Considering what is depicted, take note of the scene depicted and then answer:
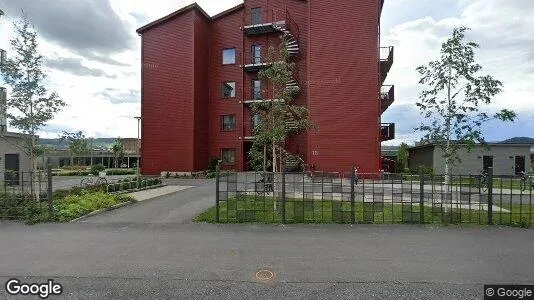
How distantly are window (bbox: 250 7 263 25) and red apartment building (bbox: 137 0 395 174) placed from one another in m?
0.10

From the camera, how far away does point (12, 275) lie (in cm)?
654

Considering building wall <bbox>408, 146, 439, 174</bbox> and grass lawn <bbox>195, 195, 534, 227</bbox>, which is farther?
building wall <bbox>408, 146, 439, 174</bbox>

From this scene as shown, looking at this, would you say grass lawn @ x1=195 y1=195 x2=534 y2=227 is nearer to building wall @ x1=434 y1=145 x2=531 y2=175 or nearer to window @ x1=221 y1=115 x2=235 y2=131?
window @ x1=221 y1=115 x2=235 y2=131

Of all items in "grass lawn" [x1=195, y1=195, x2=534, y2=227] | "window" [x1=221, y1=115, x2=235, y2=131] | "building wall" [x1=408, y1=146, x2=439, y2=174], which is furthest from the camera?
"building wall" [x1=408, y1=146, x2=439, y2=174]

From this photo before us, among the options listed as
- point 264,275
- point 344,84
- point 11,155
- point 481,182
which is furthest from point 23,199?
point 344,84

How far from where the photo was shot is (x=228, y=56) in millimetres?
36375

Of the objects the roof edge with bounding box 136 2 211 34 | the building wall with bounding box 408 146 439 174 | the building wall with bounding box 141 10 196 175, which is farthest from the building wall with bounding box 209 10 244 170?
the building wall with bounding box 408 146 439 174

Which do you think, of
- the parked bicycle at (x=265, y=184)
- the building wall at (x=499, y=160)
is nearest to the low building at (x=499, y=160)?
the building wall at (x=499, y=160)

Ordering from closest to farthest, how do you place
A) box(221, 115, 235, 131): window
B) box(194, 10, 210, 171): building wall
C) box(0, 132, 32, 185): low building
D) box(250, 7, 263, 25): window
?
box(0, 132, 32, 185): low building → box(194, 10, 210, 171): building wall → box(250, 7, 263, 25): window → box(221, 115, 235, 131): window

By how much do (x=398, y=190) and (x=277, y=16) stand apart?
2669 cm

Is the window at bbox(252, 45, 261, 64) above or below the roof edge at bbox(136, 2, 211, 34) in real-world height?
below

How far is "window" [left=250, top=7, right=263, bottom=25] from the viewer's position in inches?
1359

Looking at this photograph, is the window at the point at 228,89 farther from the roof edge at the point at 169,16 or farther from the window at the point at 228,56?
the roof edge at the point at 169,16

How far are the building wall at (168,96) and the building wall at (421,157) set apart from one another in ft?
79.7
